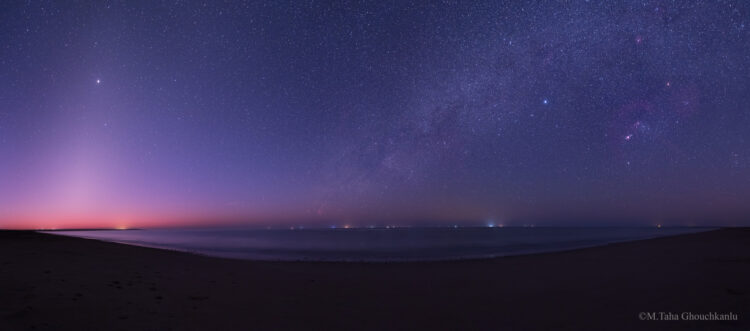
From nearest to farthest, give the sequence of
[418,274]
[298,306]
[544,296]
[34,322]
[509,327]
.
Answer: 1. [34,322]
2. [509,327]
3. [298,306]
4. [544,296]
5. [418,274]

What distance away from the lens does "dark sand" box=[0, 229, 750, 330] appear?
20.6 feet

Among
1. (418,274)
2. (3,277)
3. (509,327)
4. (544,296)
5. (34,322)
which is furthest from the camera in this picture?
(418,274)

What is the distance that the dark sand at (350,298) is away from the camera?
6.29m

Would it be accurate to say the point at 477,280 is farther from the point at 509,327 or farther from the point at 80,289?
the point at 80,289

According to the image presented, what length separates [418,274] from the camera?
13.6m

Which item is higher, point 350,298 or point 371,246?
point 350,298

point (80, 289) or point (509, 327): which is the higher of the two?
point (80, 289)

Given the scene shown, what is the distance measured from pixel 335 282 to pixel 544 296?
258 inches

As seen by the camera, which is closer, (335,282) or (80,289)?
(80,289)

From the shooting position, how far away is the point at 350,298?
29.3 ft

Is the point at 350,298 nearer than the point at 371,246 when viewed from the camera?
Yes

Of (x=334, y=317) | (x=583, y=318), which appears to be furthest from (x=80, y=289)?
(x=583, y=318)

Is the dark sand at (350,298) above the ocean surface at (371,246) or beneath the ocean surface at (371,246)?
above

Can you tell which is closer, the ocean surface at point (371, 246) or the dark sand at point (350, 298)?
the dark sand at point (350, 298)
